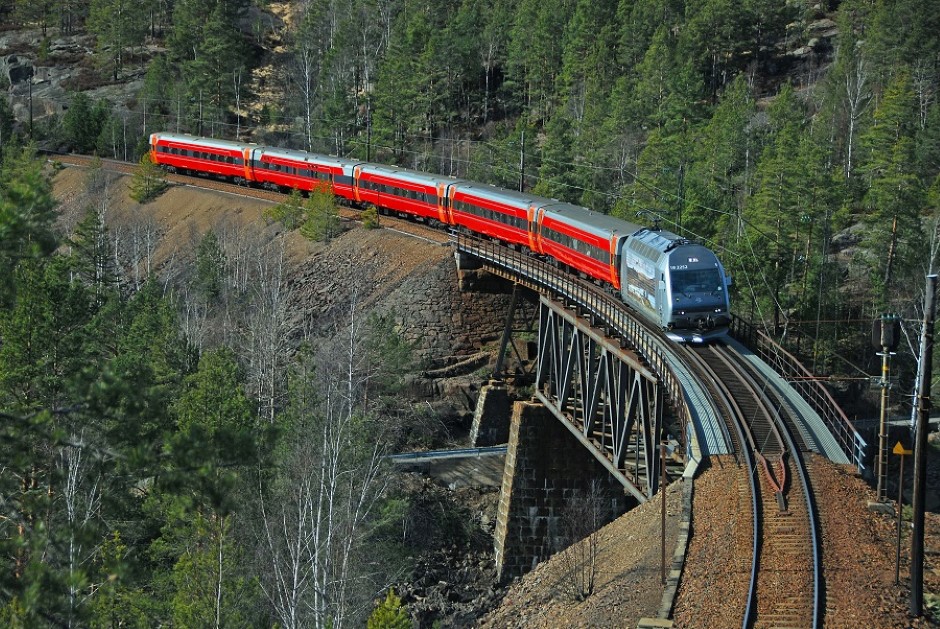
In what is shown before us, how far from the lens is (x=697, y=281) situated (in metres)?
35.4

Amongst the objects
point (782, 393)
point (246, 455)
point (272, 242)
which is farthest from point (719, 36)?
point (246, 455)

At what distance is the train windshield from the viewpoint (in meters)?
35.2

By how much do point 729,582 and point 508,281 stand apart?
34045mm

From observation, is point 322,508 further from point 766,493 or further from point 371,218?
point 371,218

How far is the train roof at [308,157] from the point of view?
217 ft

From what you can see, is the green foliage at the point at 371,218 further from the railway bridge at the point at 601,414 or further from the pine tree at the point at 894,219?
the pine tree at the point at 894,219

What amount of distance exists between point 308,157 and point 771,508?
48998 millimetres

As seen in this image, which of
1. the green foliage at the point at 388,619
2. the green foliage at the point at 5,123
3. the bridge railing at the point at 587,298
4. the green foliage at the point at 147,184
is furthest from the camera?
the green foliage at the point at 5,123

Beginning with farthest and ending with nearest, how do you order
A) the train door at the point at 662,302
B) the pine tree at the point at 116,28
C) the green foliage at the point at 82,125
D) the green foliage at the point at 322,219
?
the pine tree at the point at 116,28
the green foliage at the point at 82,125
the green foliage at the point at 322,219
the train door at the point at 662,302

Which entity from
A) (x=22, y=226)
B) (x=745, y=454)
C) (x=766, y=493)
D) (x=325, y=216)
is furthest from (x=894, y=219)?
(x=22, y=226)

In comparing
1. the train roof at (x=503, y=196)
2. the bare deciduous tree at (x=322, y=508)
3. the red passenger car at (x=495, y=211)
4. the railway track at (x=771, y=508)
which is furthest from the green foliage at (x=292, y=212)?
the railway track at (x=771, y=508)

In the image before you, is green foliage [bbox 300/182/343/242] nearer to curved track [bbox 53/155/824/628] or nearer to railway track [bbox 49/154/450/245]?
railway track [bbox 49/154/450/245]

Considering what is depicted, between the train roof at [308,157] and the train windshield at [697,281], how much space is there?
109 feet

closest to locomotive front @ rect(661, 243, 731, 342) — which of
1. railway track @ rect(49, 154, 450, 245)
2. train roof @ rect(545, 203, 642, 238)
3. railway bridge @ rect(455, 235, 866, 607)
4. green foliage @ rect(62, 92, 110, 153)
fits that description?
railway bridge @ rect(455, 235, 866, 607)
